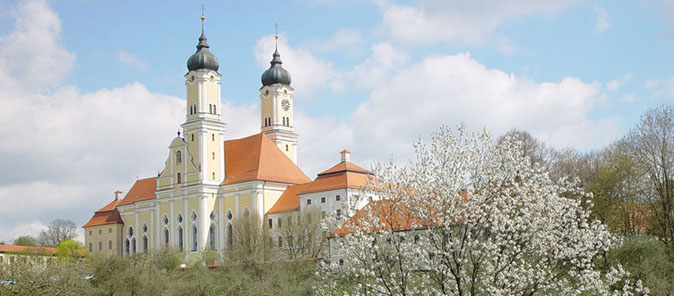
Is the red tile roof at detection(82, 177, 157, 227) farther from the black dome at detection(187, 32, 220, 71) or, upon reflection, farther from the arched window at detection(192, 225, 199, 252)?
the black dome at detection(187, 32, 220, 71)

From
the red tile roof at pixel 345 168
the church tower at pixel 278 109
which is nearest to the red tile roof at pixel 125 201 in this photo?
the church tower at pixel 278 109

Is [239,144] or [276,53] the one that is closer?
[239,144]

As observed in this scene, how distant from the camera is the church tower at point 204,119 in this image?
69.3 m

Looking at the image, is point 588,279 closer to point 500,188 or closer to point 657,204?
point 500,188

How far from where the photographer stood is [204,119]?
6994cm

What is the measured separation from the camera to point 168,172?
2849 inches

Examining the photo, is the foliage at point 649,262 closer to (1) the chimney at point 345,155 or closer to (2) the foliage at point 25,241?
(1) the chimney at point 345,155

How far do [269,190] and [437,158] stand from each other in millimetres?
45296

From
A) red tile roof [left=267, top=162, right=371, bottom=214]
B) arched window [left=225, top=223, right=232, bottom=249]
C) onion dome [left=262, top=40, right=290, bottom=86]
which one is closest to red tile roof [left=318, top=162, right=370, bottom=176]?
red tile roof [left=267, top=162, right=371, bottom=214]

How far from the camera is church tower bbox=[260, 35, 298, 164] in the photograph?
80.8 m

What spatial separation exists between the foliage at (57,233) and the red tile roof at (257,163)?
157ft

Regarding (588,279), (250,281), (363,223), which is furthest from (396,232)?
(250,281)

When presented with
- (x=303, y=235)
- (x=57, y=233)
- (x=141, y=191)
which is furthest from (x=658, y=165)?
(x=57, y=233)

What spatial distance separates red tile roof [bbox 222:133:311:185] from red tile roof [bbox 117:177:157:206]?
1035cm
